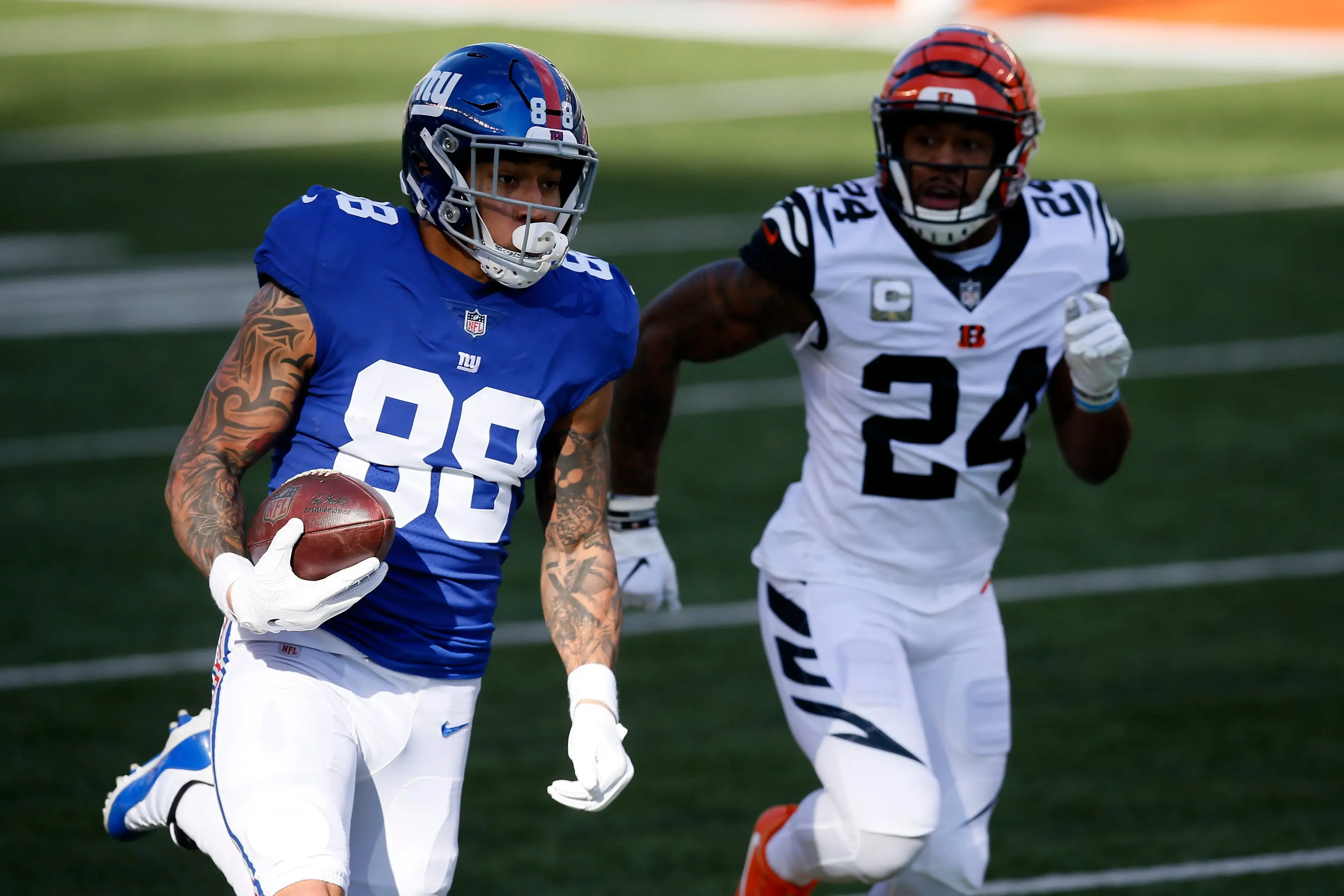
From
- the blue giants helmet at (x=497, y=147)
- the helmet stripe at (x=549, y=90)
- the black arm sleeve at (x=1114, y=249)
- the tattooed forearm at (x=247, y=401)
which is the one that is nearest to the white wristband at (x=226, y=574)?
the tattooed forearm at (x=247, y=401)

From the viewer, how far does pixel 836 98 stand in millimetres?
14672

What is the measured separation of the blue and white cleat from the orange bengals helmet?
1.94 meters

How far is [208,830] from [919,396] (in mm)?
1826

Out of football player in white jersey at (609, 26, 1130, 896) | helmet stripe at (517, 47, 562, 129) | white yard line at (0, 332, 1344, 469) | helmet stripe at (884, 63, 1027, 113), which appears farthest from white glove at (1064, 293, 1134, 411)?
white yard line at (0, 332, 1344, 469)

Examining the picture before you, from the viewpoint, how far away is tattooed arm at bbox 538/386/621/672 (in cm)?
365

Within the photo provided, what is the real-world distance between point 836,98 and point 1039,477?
7421 mm

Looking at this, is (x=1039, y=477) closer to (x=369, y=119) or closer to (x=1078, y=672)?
(x=1078, y=672)

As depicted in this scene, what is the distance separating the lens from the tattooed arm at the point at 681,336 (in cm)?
425

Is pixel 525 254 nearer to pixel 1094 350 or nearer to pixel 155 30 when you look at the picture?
pixel 1094 350

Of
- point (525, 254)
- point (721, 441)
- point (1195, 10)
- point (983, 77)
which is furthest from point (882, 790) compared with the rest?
point (1195, 10)

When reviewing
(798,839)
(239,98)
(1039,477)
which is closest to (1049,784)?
(798,839)

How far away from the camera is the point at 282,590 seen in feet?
10.1

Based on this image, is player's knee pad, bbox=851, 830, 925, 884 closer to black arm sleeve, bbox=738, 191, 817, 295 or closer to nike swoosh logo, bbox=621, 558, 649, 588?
nike swoosh logo, bbox=621, 558, 649, 588

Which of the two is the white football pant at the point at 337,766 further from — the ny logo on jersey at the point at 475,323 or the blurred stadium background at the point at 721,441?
the blurred stadium background at the point at 721,441
